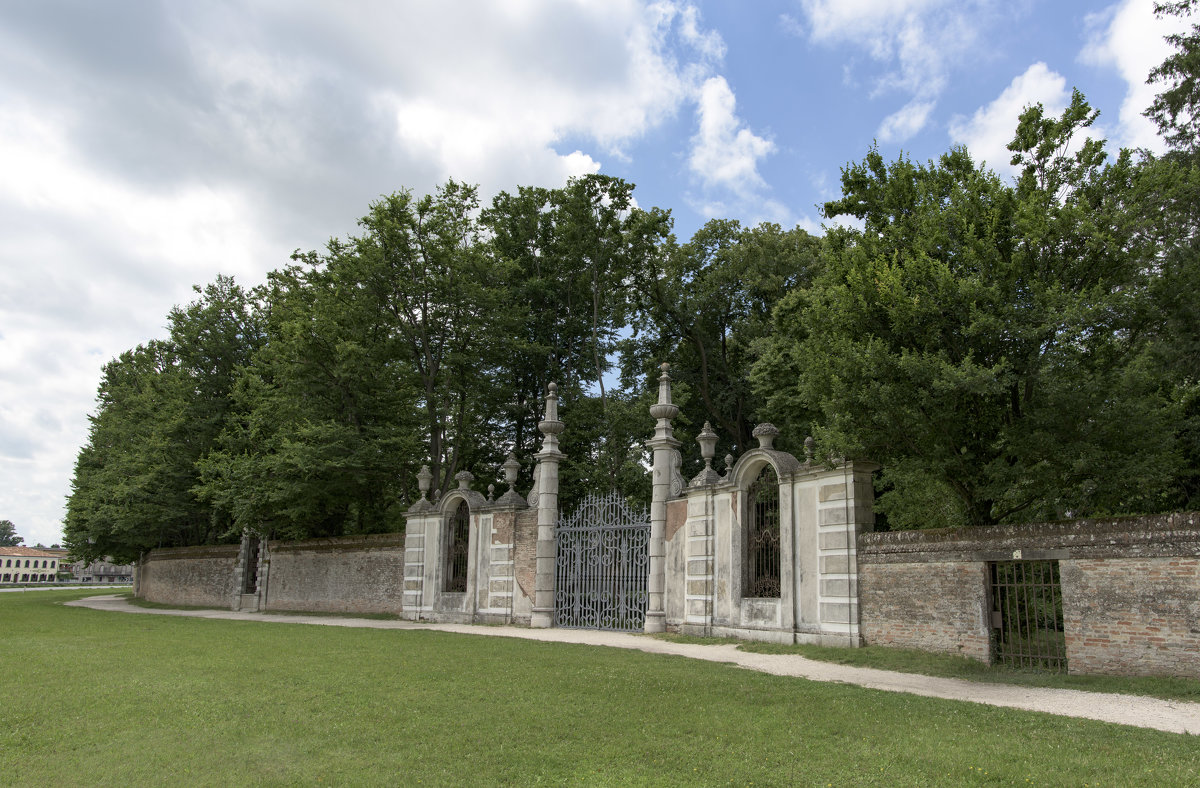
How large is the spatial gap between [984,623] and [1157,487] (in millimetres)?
5079

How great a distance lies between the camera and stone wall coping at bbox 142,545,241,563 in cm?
3020

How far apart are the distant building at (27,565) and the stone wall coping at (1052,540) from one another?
4612 inches

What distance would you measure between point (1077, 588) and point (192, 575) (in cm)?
3185

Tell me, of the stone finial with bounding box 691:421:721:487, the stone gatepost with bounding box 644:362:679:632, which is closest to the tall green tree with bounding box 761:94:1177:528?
the stone finial with bounding box 691:421:721:487

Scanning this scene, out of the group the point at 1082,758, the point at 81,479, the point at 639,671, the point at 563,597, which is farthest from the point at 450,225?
the point at 81,479

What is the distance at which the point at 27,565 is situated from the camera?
104312mm

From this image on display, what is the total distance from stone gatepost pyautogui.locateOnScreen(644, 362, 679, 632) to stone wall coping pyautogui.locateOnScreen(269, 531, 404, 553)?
854cm

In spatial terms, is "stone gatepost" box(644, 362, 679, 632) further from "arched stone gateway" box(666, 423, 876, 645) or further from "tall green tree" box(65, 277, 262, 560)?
"tall green tree" box(65, 277, 262, 560)

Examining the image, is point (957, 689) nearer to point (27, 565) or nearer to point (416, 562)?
point (416, 562)

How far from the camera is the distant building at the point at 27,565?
101000 millimetres

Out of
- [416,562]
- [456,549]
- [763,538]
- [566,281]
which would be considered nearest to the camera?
[763,538]

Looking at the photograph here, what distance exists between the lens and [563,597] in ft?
60.3

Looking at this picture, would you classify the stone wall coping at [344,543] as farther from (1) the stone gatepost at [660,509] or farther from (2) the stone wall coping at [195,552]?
(1) the stone gatepost at [660,509]

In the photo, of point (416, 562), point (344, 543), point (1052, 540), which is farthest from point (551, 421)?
point (1052, 540)
